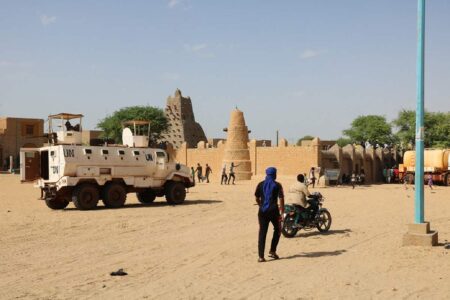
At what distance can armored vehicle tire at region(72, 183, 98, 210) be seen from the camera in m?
18.1

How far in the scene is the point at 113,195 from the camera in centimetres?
1902

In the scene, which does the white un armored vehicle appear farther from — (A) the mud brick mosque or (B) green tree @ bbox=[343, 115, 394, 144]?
(B) green tree @ bbox=[343, 115, 394, 144]

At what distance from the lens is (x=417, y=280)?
7289 millimetres

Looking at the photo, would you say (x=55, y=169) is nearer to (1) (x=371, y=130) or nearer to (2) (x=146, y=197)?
(2) (x=146, y=197)

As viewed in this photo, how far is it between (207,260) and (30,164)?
1216 cm

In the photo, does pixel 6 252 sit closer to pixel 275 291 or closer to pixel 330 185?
pixel 275 291

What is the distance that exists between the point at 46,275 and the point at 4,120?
64469mm

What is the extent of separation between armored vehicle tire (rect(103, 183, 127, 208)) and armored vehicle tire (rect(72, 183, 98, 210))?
44 cm

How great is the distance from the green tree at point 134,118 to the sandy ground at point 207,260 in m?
51.9

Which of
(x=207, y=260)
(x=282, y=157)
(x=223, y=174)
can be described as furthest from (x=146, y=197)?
(x=282, y=157)

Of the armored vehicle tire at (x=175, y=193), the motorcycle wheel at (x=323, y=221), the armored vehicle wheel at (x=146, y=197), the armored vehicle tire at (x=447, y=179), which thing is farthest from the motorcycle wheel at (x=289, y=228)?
the armored vehicle tire at (x=447, y=179)

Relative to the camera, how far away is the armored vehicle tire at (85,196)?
1809cm

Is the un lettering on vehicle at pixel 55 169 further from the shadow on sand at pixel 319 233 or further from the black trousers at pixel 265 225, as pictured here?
the black trousers at pixel 265 225

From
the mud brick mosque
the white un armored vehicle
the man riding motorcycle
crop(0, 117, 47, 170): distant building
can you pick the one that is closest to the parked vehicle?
the mud brick mosque
